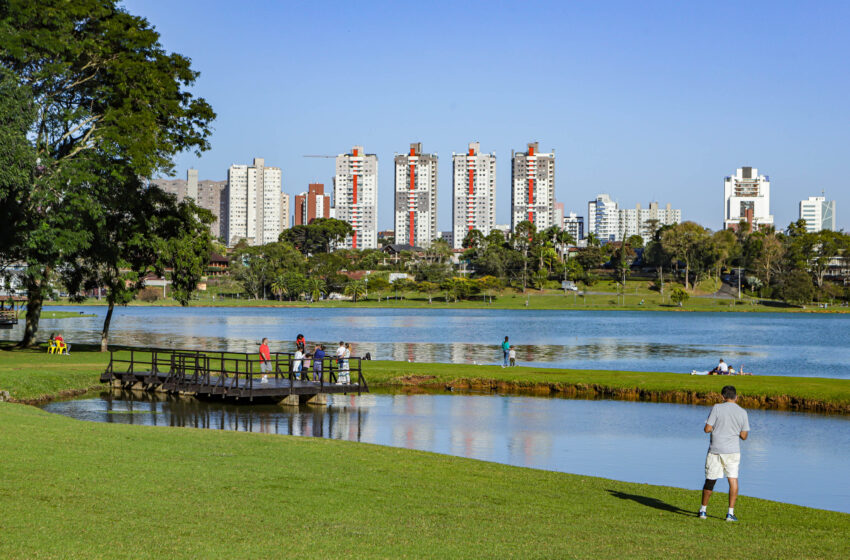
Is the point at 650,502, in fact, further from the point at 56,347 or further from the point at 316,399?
the point at 56,347

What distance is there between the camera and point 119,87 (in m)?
41.7

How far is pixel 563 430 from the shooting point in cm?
2797

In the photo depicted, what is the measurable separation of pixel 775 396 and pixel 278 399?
2084 centimetres

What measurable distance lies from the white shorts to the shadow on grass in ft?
3.81

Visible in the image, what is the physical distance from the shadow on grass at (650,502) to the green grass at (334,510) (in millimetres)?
41

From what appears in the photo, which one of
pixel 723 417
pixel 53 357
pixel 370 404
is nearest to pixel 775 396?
pixel 370 404

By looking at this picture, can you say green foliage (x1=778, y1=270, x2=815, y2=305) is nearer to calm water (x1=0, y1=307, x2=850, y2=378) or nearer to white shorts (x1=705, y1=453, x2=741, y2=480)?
calm water (x1=0, y1=307, x2=850, y2=378)

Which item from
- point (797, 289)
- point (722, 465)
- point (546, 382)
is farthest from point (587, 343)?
point (797, 289)

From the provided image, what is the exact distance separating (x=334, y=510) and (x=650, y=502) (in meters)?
6.43

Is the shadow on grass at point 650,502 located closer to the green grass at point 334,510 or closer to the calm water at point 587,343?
the green grass at point 334,510

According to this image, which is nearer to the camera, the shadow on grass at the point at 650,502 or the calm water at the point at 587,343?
the shadow on grass at the point at 650,502

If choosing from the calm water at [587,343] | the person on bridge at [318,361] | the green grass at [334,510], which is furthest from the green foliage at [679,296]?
the green grass at [334,510]

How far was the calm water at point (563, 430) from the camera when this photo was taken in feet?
69.9

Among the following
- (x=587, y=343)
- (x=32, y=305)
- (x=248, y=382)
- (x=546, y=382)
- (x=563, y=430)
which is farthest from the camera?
(x=587, y=343)
